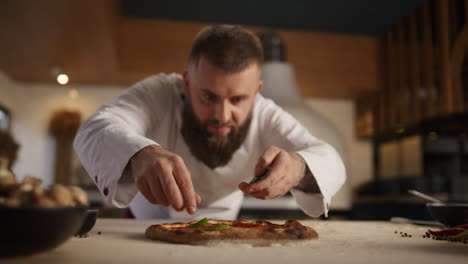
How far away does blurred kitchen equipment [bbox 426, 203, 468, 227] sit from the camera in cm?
101

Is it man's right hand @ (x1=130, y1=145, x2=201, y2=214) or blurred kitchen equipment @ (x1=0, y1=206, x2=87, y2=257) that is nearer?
blurred kitchen equipment @ (x1=0, y1=206, x2=87, y2=257)

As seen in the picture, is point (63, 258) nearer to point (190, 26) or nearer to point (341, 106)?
point (190, 26)

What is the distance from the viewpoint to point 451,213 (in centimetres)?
103

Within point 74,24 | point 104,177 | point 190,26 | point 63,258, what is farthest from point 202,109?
point 190,26

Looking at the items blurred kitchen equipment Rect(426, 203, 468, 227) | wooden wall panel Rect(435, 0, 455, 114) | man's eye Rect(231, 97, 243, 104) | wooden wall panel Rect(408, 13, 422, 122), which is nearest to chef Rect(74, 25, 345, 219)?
man's eye Rect(231, 97, 243, 104)

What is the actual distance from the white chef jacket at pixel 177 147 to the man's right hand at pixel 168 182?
0.15 m

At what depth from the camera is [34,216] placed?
0.50 meters

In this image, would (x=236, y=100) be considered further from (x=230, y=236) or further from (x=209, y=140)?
(x=230, y=236)

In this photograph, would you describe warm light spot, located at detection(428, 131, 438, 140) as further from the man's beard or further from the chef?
the man's beard

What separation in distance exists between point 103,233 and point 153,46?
11.6ft

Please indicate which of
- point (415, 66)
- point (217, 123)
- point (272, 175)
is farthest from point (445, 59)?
point (272, 175)

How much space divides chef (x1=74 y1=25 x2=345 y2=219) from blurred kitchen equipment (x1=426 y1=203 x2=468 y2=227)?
0.29 meters

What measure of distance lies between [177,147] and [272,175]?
73cm

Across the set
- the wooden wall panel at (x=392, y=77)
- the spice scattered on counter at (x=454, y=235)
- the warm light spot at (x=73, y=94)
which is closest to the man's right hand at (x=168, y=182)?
the spice scattered on counter at (x=454, y=235)
